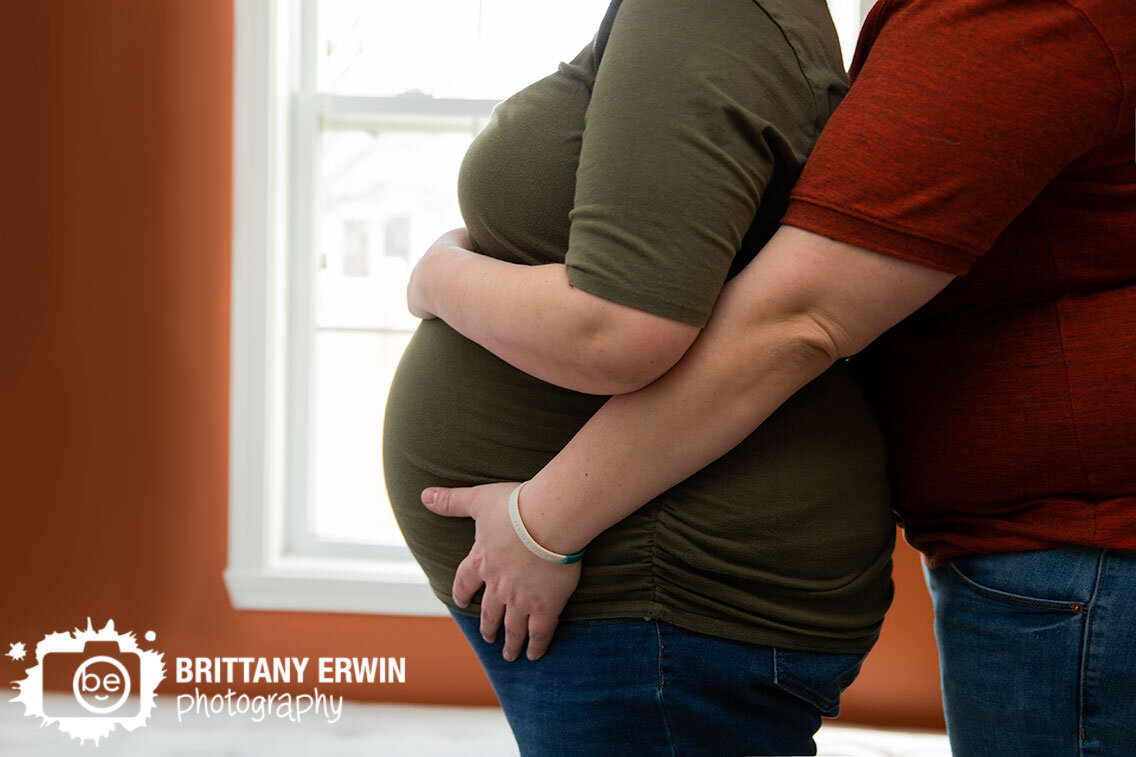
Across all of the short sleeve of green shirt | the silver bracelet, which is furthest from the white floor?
the short sleeve of green shirt

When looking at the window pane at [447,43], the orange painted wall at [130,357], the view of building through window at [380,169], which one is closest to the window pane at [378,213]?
the view of building through window at [380,169]

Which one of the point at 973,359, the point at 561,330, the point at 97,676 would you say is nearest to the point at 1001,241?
the point at 973,359

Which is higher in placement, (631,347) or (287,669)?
(631,347)

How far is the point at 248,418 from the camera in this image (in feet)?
6.65

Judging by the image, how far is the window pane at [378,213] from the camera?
2.07 m

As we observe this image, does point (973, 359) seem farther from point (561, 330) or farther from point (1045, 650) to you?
point (561, 330)

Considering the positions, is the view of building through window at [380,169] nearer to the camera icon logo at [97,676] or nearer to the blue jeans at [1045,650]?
the camera icon logo at [97,676]

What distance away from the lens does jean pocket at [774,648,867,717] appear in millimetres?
702

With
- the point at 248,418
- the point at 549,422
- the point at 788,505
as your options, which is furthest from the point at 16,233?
the point at 788,505

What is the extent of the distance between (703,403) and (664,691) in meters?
0.24

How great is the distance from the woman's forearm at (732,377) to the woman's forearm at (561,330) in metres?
0.03

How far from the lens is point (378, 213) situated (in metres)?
2.09

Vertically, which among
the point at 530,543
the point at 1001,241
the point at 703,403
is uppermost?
the point at 1001,241

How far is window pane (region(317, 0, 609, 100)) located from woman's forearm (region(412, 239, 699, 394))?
1.46 metres
